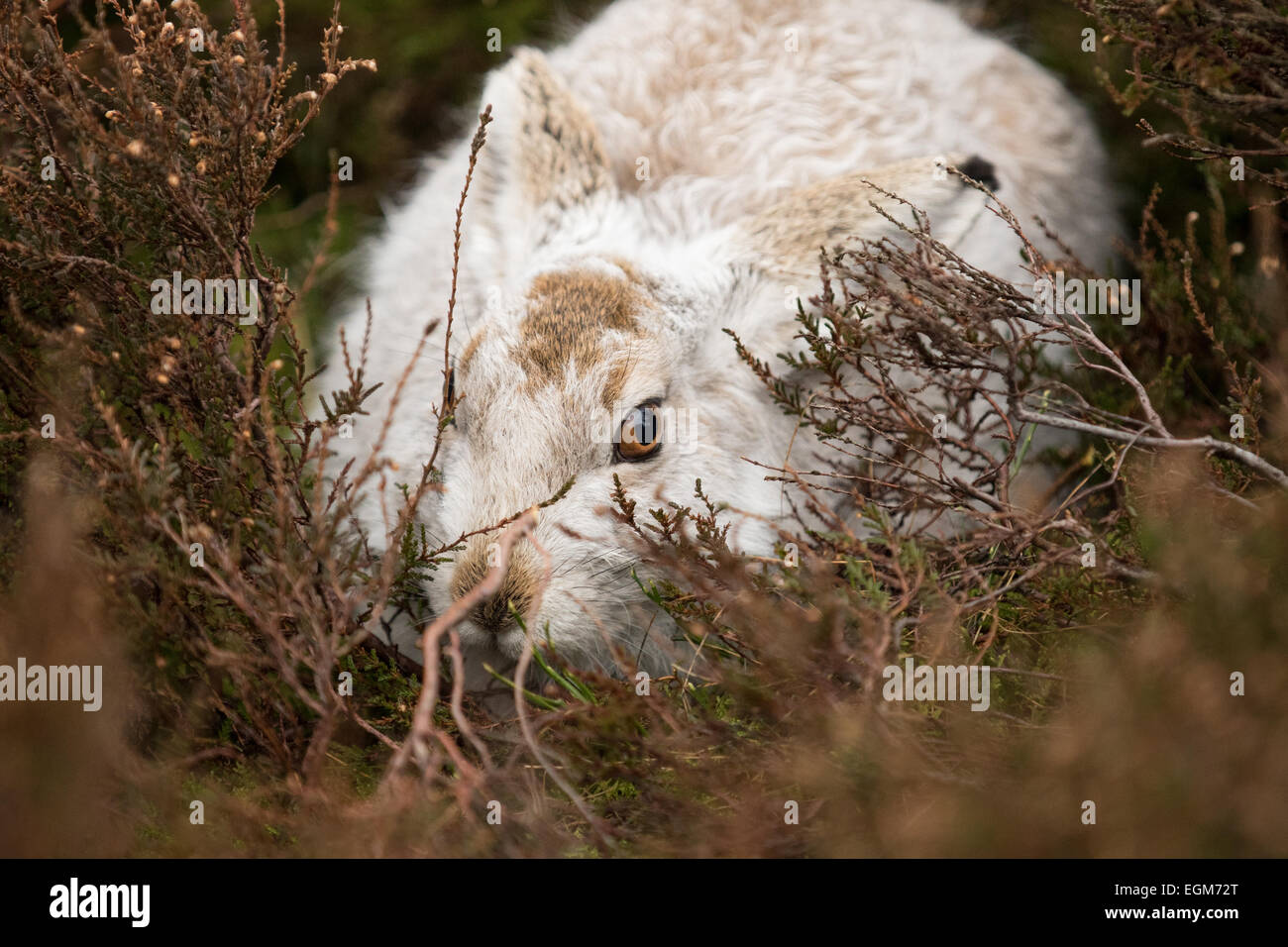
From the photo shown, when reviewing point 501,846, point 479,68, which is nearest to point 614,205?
point 501,846

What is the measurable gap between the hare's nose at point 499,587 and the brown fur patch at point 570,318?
22.1 inches

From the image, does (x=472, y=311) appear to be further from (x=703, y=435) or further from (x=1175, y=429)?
(x=1175, y=429)

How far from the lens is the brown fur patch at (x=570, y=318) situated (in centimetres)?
323

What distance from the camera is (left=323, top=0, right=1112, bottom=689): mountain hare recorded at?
319 centimetres

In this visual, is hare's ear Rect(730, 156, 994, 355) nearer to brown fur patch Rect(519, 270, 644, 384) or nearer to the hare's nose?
Answer: brown fur patch Rect(519, 270, 644, 384)

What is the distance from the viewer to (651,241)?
13.0 ft

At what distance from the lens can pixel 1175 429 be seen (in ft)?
12.2

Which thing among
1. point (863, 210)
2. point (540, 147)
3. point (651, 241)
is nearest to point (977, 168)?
point (863, 210)

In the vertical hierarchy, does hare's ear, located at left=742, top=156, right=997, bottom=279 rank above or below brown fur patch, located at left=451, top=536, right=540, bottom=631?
above

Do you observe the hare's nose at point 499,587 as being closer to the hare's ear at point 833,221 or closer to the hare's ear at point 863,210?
the hare's ear at point 833,221

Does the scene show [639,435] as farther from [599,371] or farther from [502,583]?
[502,583]

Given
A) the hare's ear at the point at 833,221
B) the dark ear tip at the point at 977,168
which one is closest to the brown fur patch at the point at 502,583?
the hare's ear at the point at 833,221

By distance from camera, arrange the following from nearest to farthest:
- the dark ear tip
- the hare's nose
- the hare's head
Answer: the hare's nose → the hare's head → the dark ear tip

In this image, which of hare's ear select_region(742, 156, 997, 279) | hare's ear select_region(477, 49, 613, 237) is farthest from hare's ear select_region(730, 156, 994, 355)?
hare's ear select_region(477, 49, 613, 237)
